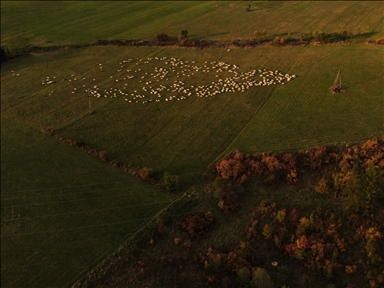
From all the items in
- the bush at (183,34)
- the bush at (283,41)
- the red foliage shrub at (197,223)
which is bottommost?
the red foliage shrub at (197,223)

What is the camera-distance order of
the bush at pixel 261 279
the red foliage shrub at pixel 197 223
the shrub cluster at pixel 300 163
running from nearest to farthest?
the bush at pixel 261 279 < the red foliage shrub at pixel 197 223 < the shrub cluster at pixel 300 163

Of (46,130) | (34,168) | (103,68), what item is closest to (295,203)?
(34,168)

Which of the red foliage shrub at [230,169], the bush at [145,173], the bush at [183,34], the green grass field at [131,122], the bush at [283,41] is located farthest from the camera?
the bush at [183,34]

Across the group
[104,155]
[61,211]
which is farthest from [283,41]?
[61,211]

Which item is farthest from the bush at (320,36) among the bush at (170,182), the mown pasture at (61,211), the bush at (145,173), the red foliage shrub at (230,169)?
the mown pasture at (61,211)

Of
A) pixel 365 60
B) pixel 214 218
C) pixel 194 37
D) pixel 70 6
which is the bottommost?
pixel 214 218

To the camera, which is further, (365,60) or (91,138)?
(365,60)

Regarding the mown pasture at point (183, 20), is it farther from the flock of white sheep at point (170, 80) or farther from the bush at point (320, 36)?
the flock of white sheep at point (170, 80)

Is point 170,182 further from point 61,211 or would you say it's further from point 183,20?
point 183,20

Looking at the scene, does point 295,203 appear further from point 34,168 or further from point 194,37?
point 194,37
